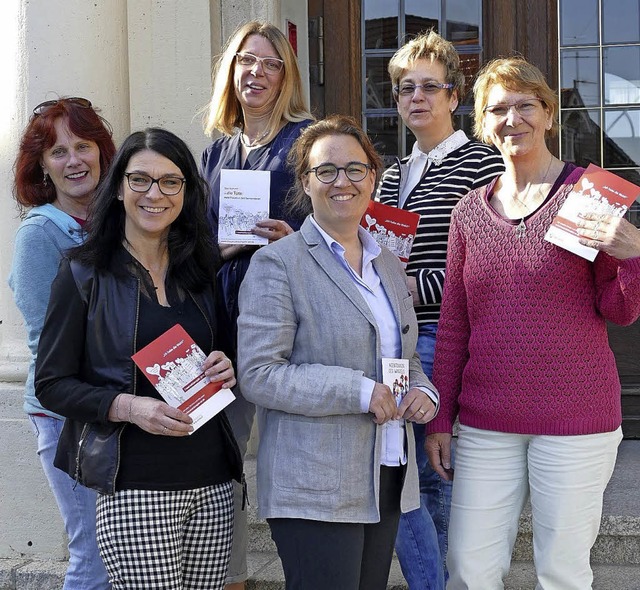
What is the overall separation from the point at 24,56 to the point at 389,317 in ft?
8.49

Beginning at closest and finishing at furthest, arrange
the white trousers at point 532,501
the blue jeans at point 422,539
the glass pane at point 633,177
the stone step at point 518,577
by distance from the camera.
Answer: the white trousers at point 532,501, the blue jeans at point 422,539, the stone step at point 518,577, the glass pane at point 633,177

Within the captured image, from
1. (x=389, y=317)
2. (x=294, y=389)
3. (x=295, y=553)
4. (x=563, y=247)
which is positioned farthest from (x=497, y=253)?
(x=295, y=553)

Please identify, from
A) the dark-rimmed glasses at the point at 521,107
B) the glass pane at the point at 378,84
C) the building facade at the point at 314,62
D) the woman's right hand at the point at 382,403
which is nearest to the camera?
the woman's right hand at the point at 382,403

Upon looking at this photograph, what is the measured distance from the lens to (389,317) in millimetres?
2754

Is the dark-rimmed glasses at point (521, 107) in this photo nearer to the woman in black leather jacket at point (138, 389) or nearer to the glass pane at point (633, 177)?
the woman in black leather jacket at point (138, 389)

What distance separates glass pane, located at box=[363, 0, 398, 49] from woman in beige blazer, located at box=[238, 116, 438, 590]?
2.68 m

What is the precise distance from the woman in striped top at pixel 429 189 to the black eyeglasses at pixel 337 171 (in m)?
0.64

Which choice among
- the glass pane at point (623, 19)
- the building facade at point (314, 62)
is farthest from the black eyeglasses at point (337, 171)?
the glass pane at point (623, 19)

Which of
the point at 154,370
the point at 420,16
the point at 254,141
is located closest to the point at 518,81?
the point at 254,141

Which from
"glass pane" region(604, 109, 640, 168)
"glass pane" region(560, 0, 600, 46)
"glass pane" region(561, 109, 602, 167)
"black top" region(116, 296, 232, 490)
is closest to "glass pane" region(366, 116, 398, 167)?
"glass pane" region(561, 109, 602, 167)

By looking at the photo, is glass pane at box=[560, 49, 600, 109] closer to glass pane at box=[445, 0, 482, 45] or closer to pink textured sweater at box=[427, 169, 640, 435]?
glass pane at box=[445, 0, 482, 45]

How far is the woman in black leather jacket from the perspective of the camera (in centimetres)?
264

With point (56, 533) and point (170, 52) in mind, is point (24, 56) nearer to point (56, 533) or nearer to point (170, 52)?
point (170, 52)

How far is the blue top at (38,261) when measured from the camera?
9.87 ft
